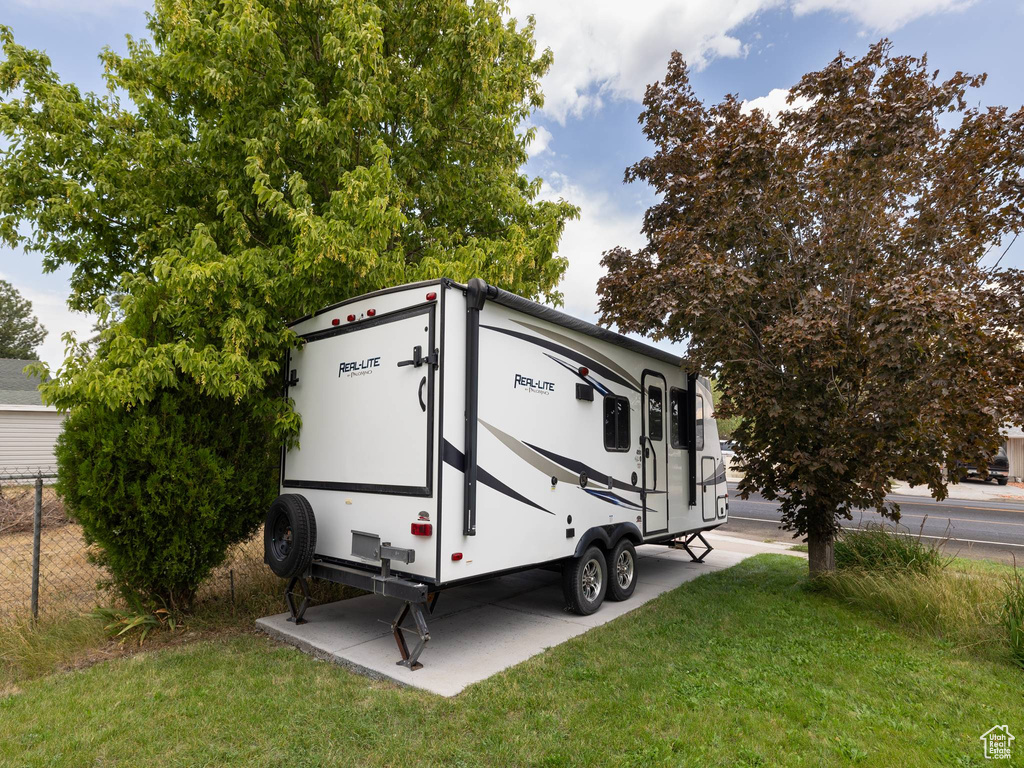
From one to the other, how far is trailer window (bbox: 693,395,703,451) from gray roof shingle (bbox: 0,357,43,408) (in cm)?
1949

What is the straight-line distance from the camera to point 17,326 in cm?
4200

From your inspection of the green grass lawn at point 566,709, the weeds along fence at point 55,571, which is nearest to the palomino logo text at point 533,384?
the green grass lawn at point 566,709

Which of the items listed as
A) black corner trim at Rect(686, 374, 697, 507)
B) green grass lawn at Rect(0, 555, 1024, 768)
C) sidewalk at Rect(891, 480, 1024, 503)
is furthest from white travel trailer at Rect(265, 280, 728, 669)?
sidewalk at Rect(891, 480, 1024, 503)

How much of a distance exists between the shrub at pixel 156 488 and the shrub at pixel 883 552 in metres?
7.09

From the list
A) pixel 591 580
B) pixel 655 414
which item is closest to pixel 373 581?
pixel 591 580

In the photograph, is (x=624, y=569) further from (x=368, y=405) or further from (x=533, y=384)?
(x=368, y=405)

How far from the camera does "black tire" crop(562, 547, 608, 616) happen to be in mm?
6023

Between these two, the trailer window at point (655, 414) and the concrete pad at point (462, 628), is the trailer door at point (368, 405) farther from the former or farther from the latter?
the trailer window at point (655, 414)

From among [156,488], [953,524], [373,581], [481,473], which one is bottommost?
[953,524]

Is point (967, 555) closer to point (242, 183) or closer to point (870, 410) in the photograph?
point (870, 410)

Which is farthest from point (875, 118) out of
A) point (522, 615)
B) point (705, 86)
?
point (522, 615)

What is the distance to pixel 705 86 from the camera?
7.88m

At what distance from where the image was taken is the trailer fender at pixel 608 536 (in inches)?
236

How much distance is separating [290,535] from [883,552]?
6762 millimetres
